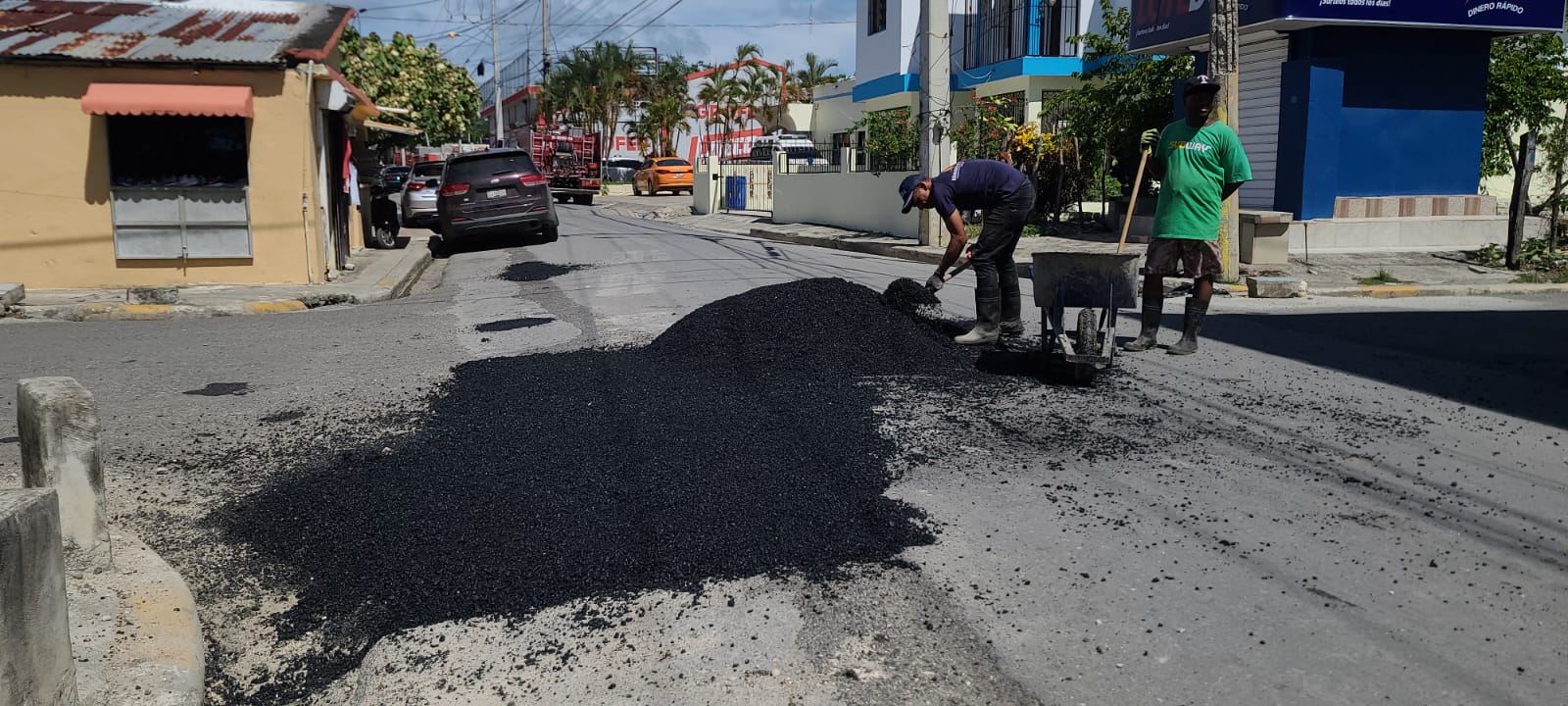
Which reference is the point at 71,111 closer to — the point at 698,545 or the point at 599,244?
the point at 599,244

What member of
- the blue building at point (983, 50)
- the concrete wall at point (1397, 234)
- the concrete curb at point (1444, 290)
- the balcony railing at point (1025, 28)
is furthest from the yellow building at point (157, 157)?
the balcony railing at point (1025, 28)

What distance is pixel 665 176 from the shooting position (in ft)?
153

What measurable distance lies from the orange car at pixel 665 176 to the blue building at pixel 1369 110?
100 feet

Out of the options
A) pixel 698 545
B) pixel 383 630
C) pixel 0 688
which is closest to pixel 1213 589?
pixel 698 545

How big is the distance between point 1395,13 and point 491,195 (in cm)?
1388

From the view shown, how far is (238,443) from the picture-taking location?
6.31 metres

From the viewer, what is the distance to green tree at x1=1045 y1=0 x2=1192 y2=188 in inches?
750

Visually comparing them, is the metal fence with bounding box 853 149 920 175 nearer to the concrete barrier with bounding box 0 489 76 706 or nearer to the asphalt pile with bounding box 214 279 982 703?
the asphalt pile with bounding box 214 279 982 703

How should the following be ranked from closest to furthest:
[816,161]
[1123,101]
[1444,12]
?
[1444,12], [1123,101], [816,161]

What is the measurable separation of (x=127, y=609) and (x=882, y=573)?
8.43ft

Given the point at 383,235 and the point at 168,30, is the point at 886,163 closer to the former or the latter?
the point at 383,235

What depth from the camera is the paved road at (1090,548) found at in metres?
3.40

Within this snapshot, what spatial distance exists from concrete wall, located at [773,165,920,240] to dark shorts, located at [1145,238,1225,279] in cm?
1191

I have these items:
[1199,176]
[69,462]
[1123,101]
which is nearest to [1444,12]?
[1123,101]
